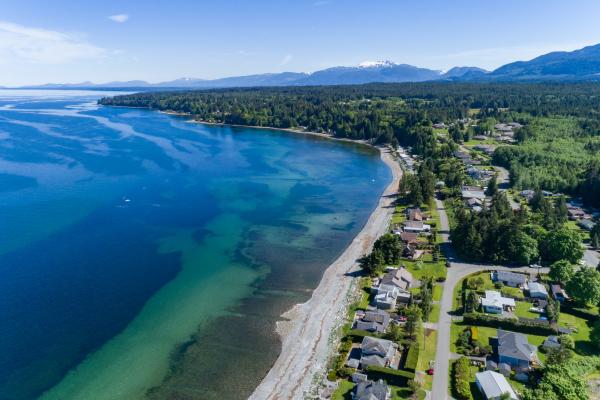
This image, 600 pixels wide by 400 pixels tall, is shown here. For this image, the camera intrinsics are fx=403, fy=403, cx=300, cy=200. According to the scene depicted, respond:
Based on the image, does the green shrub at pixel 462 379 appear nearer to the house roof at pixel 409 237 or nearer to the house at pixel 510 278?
the house at pixel 510 278

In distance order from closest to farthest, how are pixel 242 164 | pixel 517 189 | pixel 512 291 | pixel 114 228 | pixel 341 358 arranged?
1. pixel 341 358
2. pixel 512 291
3. pixel 114 228
4. pixel 517 189
5. pixel 242 164

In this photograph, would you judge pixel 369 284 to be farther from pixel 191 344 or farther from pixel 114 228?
pixel 114 228

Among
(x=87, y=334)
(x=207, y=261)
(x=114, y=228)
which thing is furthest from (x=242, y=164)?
(x=87, y=334)

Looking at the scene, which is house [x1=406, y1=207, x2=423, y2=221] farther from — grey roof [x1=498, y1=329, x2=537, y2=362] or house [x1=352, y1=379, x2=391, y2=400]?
house [x1=352, y1=379, x2=391, y2=400]

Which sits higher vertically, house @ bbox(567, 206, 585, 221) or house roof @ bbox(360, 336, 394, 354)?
house @ bbox(567, 206, 585, 221)

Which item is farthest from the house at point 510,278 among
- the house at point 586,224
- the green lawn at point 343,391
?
the green lawn at point 343,391

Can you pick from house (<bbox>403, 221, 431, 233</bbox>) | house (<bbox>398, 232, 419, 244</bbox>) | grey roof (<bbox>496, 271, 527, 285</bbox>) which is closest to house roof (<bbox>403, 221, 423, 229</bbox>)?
house (<bbox>403, 221, 431, 233</bbox>)

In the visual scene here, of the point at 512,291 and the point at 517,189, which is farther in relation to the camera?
the point at 517,189
